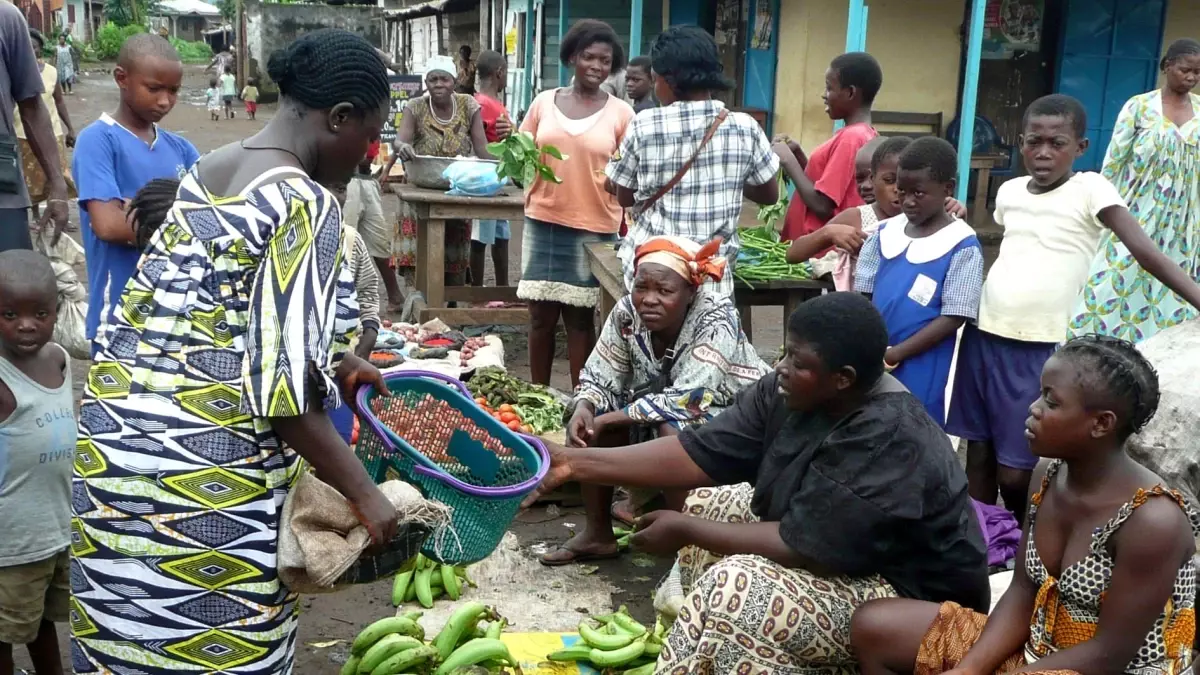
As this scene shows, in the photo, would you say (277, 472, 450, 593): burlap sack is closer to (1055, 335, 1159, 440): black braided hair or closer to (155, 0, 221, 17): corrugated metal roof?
(1055, 335, 1159, 440): black braided hair

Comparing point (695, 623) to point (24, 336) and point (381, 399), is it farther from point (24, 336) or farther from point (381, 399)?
point (24, 336)

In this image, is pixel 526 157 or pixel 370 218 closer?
pixel 526 157

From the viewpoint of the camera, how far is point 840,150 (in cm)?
484

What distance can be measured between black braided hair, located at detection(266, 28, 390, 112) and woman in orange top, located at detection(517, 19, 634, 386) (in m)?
3.90

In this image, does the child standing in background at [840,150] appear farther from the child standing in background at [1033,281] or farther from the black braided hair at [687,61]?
the child standing in background at [1033,281]

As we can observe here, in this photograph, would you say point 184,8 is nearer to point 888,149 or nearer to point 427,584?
point 888,149

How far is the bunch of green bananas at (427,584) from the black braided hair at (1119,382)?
7.78 ft

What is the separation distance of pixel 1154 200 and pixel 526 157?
3231 millimetres

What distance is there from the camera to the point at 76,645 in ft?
7.25

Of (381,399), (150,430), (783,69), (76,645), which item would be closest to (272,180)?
(150,430)

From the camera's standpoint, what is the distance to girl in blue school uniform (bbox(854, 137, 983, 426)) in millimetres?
4035

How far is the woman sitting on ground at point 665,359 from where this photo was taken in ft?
13.0

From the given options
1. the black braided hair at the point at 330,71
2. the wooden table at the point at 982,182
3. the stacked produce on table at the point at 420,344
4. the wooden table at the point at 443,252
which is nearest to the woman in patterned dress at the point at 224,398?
the black braided hair at the point at 330,71

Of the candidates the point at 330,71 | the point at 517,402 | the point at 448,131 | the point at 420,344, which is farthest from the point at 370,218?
the point at 330,71
